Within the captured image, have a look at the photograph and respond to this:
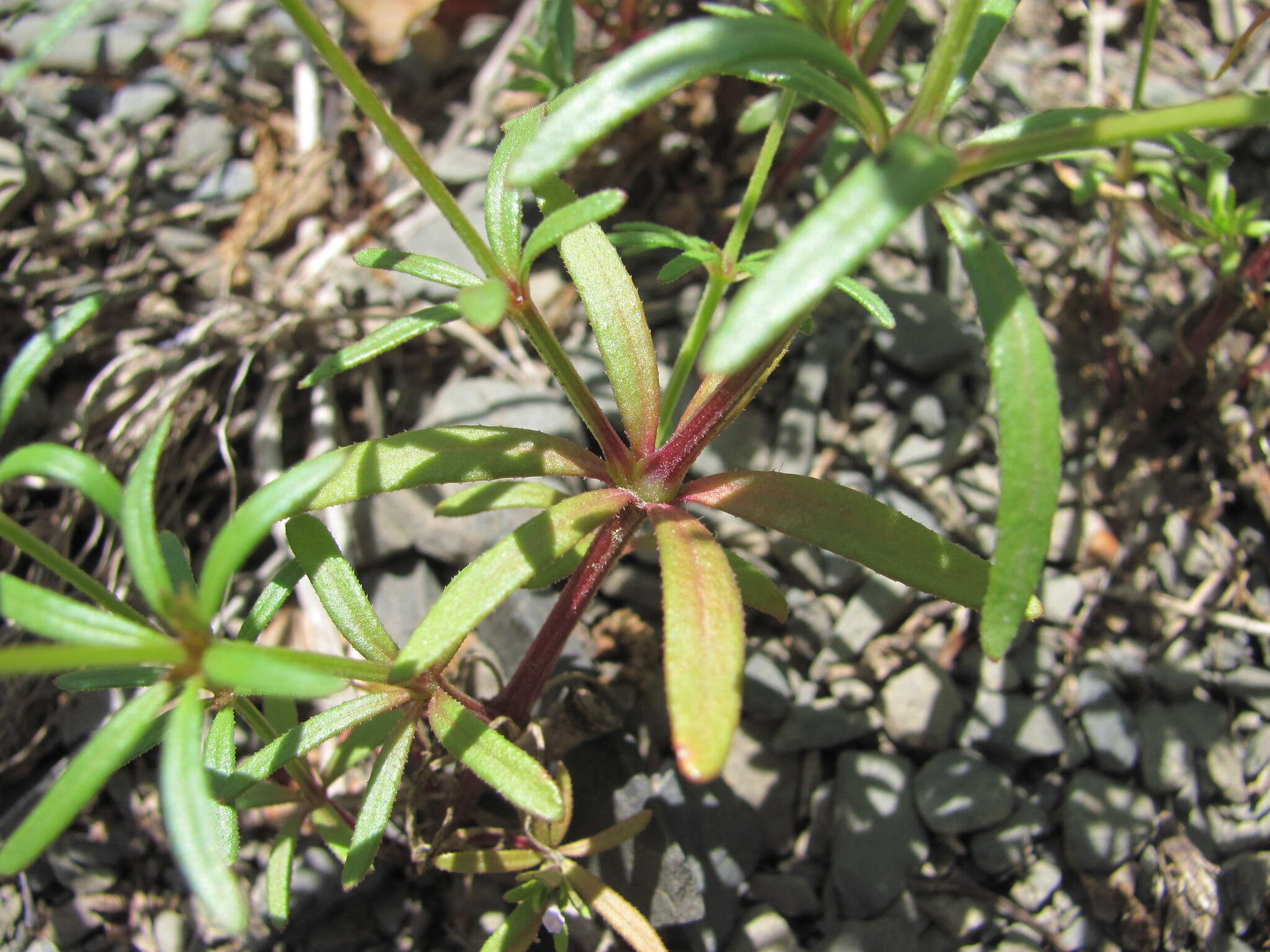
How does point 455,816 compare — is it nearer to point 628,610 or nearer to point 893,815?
point 628,610

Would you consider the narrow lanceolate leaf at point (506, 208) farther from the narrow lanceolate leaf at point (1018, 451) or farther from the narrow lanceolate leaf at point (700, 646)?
the narrow lanceolate leaf at point (1018, 451)

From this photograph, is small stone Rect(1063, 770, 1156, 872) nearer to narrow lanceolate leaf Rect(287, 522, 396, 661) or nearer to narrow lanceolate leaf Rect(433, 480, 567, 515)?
narrow lanceolate leaf Rect(433, 480, 567, 515)

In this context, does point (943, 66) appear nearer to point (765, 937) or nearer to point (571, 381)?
point (571, 381)

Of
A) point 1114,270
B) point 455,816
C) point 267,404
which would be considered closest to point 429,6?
point 267,404

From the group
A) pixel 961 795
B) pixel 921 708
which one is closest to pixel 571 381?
pixel 921 708

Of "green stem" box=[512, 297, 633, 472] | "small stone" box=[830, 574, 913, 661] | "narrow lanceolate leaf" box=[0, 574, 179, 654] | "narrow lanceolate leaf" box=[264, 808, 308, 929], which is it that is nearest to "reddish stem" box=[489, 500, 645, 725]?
"green stem" box=[512, 297, 633, 472]

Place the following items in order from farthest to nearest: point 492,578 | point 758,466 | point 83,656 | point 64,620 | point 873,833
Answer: point 758,466
point 873,833
point 492,578
point 64,620
point 83,656
